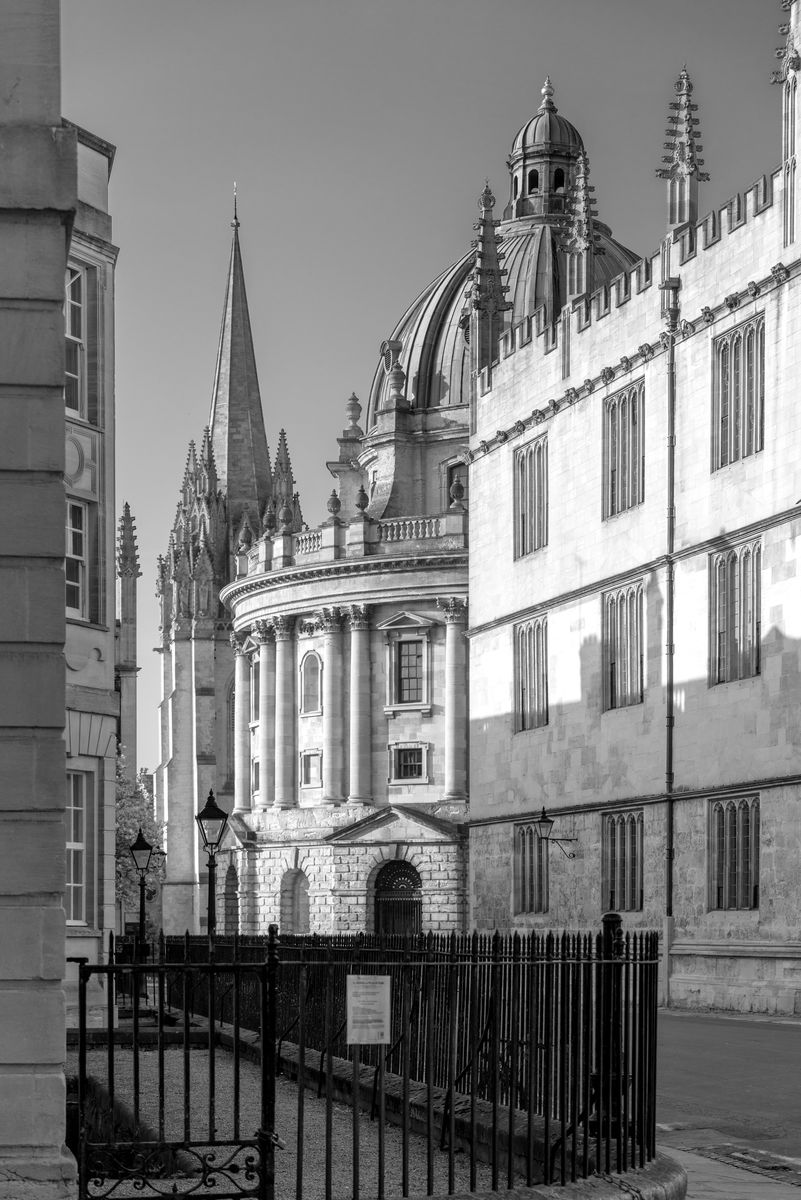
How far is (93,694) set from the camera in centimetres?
2648

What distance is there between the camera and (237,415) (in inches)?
4085

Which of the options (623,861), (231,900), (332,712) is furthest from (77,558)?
(231,900)

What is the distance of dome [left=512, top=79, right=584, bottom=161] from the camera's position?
8575 cm

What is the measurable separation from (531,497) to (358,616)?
1965 cm

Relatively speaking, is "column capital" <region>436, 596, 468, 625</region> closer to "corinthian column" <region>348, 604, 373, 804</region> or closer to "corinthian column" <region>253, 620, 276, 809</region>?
"corinthian column" <region>348, 604, 373, 804</region>

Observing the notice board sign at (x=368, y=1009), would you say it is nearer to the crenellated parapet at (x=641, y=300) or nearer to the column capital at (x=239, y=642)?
the crenellated parapet at (x=641, y=300)

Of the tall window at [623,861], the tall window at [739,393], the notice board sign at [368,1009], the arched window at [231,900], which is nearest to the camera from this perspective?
the notice board sign at [368,1009]

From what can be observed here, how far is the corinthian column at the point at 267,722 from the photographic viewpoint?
72875 millimetres

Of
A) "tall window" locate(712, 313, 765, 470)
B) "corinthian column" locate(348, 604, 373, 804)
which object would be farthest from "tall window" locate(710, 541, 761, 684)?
"corinthian column" locate(348, 604, 373, 804)

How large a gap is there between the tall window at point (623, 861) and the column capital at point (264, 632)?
29.7 meters

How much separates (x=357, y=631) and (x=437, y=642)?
2.79 metres

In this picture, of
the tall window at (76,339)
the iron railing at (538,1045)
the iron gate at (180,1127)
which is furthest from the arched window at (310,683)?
the iron railing at (538,1045)

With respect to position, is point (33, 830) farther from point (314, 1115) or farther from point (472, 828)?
point (472, 828)

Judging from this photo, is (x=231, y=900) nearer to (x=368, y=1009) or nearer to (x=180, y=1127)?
(x=180, y=1127)
